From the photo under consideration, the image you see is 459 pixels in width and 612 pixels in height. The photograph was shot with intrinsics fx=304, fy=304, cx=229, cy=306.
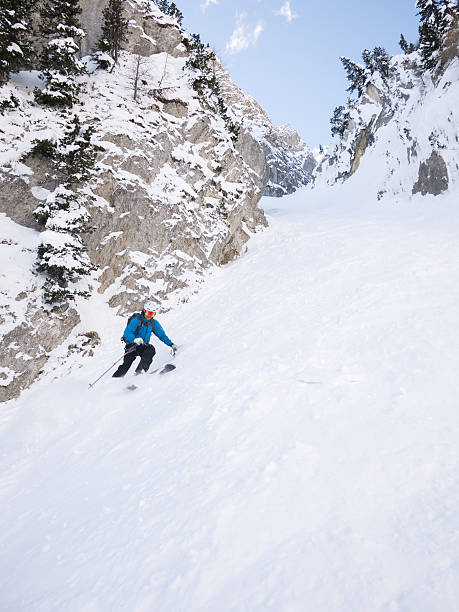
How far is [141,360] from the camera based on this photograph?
303 inches

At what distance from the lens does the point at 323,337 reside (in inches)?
262

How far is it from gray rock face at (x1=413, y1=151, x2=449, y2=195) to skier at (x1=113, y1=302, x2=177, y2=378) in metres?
19.5

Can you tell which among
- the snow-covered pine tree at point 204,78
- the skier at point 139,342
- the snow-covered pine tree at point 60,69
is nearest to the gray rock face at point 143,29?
the snow-covered pine tree at point 204,78

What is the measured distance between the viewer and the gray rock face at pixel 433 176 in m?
18.4

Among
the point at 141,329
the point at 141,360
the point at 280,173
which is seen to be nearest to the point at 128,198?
the point at 141,329

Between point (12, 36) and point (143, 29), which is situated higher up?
point (143, 29)

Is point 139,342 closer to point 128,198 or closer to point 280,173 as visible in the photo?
point 128,198

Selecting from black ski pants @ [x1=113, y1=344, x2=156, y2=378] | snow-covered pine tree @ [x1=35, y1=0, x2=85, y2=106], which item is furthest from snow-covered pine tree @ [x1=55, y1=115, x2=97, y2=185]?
black ski pants @ [x1=113, y1=344, x2=156, y2=378]

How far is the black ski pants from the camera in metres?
7.68

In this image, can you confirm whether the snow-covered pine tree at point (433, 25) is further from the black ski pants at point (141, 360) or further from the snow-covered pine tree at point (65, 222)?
the black ski pants at point (141, 360)

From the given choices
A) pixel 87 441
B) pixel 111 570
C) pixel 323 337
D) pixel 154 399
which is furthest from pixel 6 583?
pixel 323 337

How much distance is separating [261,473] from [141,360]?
5.04m

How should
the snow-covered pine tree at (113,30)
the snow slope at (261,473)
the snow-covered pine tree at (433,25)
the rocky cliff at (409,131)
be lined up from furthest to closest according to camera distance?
the snow-covered pine tree at (433,25), the snow-covered pine tree at (113,30), the rocky cliff at (409,131), the snow slope at (261,473)

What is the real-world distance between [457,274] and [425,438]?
Result: 6592 mm
